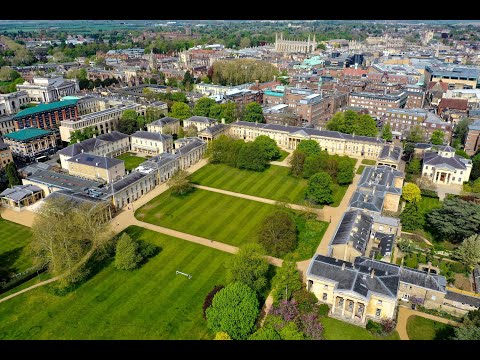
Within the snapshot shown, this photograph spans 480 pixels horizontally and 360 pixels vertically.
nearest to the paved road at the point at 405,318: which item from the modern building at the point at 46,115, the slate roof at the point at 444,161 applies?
the slate roof at the point at 444,161

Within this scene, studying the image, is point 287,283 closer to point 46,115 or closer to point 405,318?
point 405,318

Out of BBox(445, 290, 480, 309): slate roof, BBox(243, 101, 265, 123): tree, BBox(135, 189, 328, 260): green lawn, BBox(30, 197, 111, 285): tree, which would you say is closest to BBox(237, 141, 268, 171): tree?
BBox(135, 189, 328, 260): green lawn

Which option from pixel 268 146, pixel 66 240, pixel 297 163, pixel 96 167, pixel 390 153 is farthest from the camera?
pixel 268 146

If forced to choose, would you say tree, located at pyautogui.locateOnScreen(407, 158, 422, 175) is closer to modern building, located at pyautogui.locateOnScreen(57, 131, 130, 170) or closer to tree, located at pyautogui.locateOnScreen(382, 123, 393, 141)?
tree, located at pyautogui.locateOnScreen(382, 123, 393, 141)

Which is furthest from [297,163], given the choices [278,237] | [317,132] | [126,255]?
[126,255]

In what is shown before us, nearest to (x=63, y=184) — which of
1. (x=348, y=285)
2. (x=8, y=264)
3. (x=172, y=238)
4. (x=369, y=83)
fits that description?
(x=8, y=264)

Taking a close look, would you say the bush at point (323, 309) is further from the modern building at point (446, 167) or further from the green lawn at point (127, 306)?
the modern building at point (446, 167)
